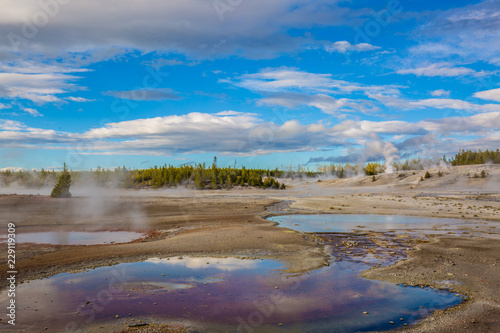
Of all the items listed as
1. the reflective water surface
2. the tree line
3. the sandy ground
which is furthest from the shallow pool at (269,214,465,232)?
the tree line

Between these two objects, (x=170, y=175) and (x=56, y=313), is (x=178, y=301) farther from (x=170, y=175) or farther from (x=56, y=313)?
(x=170, y=175)

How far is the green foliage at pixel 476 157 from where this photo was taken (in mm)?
120581

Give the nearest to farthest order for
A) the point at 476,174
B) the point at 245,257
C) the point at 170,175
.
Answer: the point at 245,257, the point at 476,174, the point at 170,175

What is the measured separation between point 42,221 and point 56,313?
23662mm

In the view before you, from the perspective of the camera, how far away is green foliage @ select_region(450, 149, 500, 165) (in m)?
121

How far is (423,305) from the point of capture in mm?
9773

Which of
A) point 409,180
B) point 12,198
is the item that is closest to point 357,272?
point 12,198

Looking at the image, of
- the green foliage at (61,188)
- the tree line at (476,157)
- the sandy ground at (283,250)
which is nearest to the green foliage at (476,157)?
the tree line at (476,157)

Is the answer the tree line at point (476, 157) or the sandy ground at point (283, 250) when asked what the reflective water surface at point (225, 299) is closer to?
the sandy ground at point (283, 250)

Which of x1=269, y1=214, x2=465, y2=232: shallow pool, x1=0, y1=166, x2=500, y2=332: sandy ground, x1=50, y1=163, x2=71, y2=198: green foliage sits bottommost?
x1=269, y1=214, x2=465, y2=232: shallow pool

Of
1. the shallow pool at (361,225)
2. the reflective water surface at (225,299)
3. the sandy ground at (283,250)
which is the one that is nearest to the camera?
the reflective water surface at (225,299)

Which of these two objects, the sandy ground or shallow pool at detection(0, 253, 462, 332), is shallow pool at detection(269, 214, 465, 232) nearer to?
the sandy ground

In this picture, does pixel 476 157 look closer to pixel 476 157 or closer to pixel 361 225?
pixel 476 157

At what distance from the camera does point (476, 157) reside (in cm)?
12825
